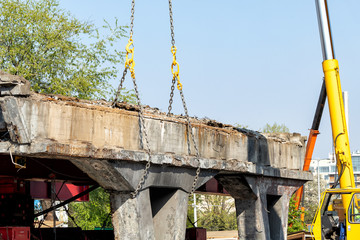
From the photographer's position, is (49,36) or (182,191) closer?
(182,191)

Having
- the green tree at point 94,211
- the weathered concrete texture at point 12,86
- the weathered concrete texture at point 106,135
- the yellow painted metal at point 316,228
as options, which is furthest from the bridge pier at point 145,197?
the green tree at point 94,211

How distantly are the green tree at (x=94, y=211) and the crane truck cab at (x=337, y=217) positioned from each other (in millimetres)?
10486

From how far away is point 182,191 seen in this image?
14633mm

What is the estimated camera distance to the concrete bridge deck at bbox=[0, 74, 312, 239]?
37.3 feet

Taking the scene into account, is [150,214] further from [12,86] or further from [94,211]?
→ [94,211]

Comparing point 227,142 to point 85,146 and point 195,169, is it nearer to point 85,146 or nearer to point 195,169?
point 195,169

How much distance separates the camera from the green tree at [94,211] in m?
33.5

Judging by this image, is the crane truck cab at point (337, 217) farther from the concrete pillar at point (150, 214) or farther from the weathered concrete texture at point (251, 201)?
the concrete pillar at point (150, 214)

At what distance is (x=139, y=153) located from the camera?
13.0m

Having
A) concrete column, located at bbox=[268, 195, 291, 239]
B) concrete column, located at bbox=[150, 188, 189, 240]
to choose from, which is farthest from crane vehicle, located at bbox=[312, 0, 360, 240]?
concrete column, located at bbox=[150, 188, 189, 240]

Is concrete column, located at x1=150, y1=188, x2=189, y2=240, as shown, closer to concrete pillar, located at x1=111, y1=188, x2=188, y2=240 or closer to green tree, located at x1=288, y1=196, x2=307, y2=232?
concrete pillar, located at x1=111, y1=188, x2=188, y2=240

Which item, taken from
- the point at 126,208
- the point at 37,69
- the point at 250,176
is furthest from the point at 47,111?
the point at 37,69

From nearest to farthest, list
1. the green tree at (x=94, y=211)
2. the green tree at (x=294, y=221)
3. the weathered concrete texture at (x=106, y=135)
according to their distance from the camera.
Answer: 1. the weathered concrete texture at (x=106, y=135)
2. the green tree at (x=294, y=221)
3. the green tree at (x=94, y=211)

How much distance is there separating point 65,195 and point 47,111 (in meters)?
11.3
